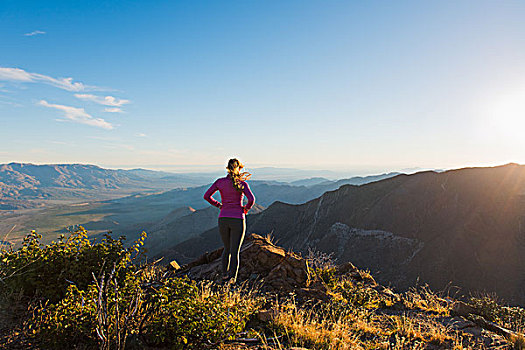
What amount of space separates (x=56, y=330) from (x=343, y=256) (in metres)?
28.4

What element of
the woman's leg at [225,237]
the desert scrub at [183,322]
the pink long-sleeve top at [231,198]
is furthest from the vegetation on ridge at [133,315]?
Result: the pink long-sleeve top at [231,198]

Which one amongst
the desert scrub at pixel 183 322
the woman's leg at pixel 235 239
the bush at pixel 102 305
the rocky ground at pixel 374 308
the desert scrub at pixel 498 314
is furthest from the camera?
the desert scrub at pixel 498 314

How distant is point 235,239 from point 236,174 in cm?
119

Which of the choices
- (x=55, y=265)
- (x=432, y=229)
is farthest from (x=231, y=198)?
(x=432, y=229)

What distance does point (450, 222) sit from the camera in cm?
2686

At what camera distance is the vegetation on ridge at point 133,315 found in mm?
2484

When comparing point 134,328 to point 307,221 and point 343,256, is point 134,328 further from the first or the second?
point 307,221

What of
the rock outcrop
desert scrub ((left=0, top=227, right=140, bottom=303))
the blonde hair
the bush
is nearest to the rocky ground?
the rock outcrop

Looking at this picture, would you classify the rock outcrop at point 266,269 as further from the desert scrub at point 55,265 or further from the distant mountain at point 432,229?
the distant mountain at point 432,229

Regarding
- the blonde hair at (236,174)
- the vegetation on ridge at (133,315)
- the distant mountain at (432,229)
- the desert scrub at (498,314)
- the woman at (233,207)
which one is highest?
the blonde hair at (236,174)

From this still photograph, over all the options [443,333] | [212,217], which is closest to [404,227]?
[443,333]

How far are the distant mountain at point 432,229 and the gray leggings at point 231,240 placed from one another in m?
20.9

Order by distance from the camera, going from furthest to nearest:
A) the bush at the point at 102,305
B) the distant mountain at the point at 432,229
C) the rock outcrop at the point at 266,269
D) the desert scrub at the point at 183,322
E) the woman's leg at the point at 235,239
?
the distant mountain at the point at 432,229 < the rock outcrop at the point at 266,269 < the woman's leg at the point at 235,239 < the desert scrub at the point at 183,322 < the bush at the point at 102,305

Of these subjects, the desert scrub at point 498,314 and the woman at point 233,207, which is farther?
the desert scrub at point 498,314
